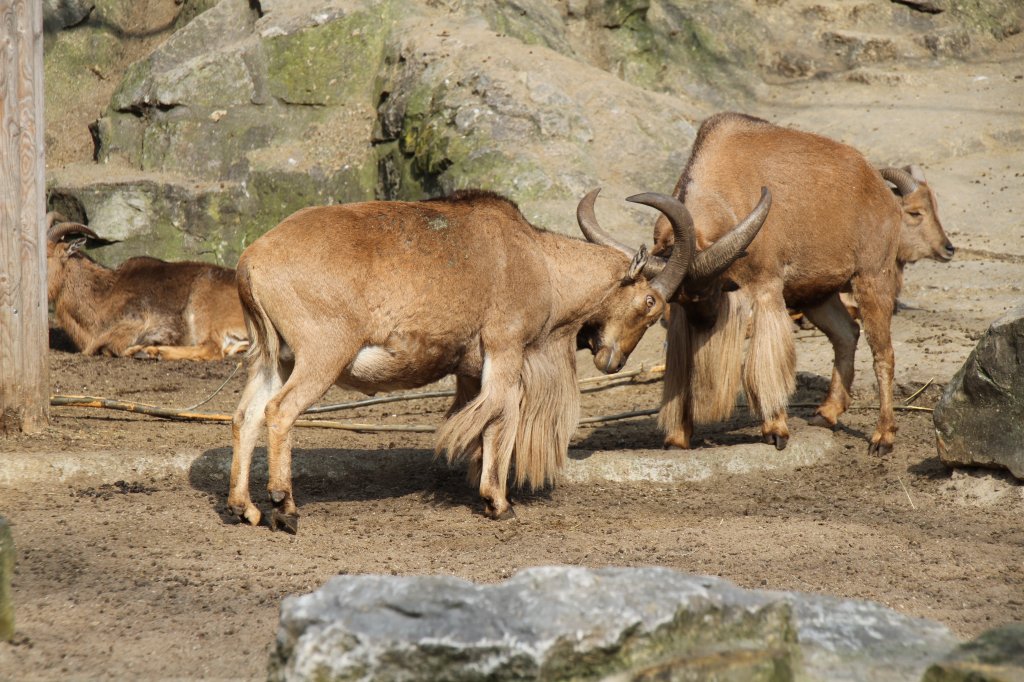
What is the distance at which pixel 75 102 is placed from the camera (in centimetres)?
1353

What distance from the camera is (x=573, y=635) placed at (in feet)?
9.16

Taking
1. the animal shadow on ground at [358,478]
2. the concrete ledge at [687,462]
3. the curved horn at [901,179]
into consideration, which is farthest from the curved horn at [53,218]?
the curved horn at [901,179]

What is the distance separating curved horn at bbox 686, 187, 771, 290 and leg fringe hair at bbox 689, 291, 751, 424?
51 centimetres

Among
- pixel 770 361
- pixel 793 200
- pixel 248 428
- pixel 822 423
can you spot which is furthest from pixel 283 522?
pixel 822 423

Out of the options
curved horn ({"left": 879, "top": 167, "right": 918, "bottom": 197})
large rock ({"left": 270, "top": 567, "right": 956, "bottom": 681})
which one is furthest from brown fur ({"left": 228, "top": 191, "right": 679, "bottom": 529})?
curved horn ({"left": 879, "top": 167, "right": 918, "bottom": 197})

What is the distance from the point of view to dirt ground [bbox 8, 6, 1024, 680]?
416cm

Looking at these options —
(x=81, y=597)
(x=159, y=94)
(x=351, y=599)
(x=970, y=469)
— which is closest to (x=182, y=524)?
(x=81, y=597)

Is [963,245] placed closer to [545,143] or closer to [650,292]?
[545,143]

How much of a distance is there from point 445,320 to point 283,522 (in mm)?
1237

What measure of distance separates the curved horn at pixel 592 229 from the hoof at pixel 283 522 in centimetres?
246

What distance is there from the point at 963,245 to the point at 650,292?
5.91 metres

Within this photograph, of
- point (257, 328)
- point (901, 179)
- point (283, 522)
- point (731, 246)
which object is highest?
point (901, 179)

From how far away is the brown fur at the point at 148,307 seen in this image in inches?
436

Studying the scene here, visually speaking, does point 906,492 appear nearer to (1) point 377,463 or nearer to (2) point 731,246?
(2) point 731,246
